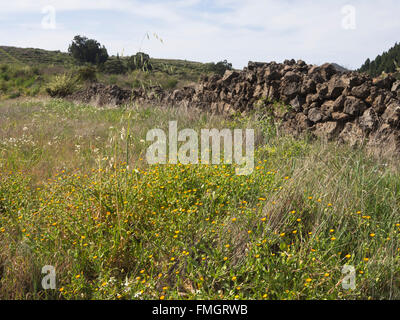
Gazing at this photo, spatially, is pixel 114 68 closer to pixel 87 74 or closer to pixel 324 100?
pixel 87 74

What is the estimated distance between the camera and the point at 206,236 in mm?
2502

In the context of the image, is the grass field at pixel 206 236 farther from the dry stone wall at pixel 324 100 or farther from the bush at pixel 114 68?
the bush at pixel 114 68

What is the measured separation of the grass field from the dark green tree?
35.1 metres

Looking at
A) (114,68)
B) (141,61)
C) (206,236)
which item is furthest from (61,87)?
(206,236)

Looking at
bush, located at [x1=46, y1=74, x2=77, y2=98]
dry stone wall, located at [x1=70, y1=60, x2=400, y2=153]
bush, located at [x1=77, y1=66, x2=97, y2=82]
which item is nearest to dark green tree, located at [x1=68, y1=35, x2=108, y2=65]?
bush, located at [x1=77, y1=66, x2=97, y2=82]

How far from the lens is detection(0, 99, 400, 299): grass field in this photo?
2066 millimetres

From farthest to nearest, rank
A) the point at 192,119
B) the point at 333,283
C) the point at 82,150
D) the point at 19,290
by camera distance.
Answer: the point at 192,119 < the point at 82,150 < the point at 19,290 < the point at 333,283

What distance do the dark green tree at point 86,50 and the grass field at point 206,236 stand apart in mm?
35132

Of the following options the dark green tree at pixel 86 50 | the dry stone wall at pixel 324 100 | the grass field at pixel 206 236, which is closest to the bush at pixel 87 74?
the dark green tree at pixel 86 50
